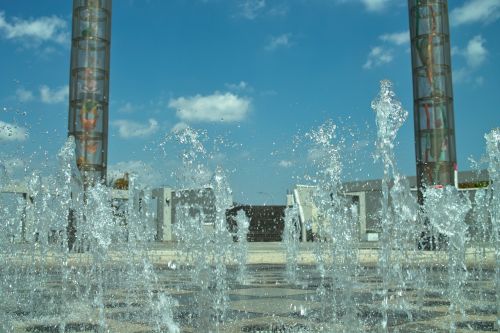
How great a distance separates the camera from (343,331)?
3.28m

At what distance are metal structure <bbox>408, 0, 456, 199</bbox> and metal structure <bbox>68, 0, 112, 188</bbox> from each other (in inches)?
316

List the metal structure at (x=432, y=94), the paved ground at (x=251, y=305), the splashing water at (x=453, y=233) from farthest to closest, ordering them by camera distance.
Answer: the metal structure at (x=432, y=94) → the splashing water at (x=453, y=233) → the paved ground at (x=251, y=305)

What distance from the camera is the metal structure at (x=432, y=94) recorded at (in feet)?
46.9

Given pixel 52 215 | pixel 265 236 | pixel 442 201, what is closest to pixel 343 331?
pixel 442 201

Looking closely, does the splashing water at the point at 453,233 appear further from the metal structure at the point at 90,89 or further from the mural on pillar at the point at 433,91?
the metal structure at the point at 90,89

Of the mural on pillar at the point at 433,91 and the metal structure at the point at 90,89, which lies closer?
the metal structure at the point at 90,89

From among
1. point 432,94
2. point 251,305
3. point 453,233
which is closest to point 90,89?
point 432,94

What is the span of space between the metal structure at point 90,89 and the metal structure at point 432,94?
802cm

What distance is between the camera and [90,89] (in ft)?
46.0

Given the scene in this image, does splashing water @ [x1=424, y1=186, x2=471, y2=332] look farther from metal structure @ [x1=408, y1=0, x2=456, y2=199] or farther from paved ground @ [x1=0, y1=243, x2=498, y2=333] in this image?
metal structure @ [x1=408, y1=0, x2=456, y2=199]

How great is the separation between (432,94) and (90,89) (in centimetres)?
861

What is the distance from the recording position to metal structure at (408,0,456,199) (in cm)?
1429

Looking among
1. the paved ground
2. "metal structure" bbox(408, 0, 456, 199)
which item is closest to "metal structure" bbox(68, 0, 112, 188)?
the paved ground

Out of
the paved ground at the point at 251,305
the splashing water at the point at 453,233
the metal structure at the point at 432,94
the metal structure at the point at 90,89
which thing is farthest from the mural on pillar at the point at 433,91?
the metal structure at the point at 90,89
